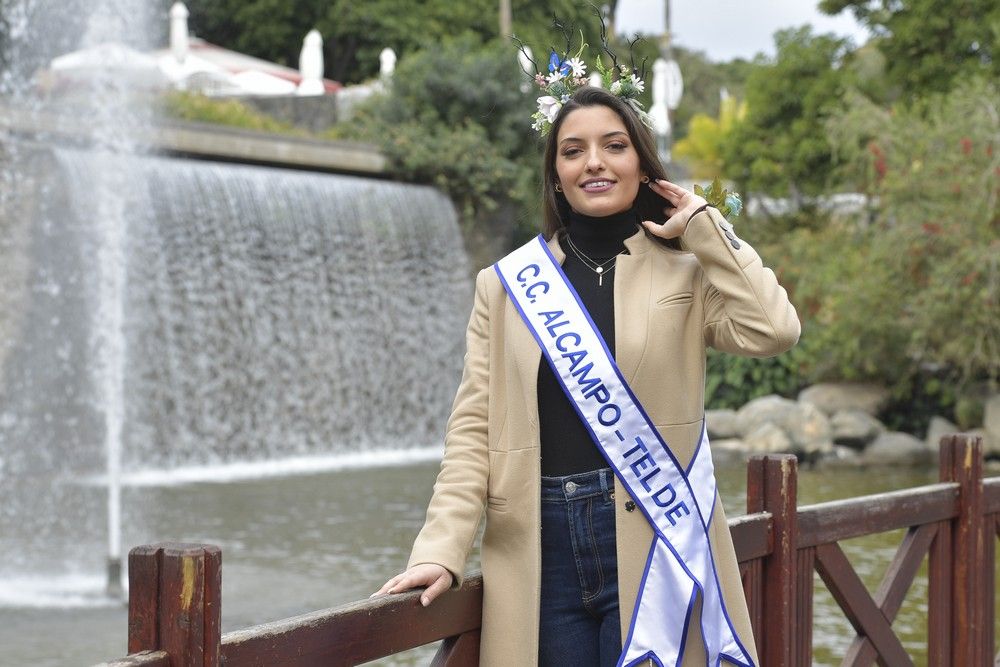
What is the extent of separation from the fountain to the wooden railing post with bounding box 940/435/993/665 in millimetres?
6333

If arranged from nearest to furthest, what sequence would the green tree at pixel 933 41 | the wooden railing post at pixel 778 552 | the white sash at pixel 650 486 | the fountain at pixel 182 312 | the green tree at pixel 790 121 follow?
the white sash at pixel 650 486 → the wooden railing post at pixel 778 552 → the fountain at pixel 182 312 → the green tree at pixel 933 41 → the green tree at pixel 790 121

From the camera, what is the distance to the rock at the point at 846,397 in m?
17.6

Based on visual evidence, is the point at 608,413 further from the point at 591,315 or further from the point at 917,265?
the point at 917,265

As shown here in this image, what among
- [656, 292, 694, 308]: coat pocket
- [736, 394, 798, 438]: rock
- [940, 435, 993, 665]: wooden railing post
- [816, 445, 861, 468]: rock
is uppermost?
[656, 292, 694, 308]: coat pocket

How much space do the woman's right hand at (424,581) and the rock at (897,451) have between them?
13.4m

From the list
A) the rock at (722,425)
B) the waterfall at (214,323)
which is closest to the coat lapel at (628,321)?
the waterfall at (214,323)

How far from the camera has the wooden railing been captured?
192cm

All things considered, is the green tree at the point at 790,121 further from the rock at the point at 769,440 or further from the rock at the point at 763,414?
the rock at the point at 769,440

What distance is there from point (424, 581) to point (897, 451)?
1380 centimetres

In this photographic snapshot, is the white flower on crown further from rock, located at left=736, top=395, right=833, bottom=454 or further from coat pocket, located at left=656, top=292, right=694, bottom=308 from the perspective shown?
rock, located at left=736, top=395, right=833, bottom=454

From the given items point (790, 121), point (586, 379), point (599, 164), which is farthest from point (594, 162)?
point (790, 121)

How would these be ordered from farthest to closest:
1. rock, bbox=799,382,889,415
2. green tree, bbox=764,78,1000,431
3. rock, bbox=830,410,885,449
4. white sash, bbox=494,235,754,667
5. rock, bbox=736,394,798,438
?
rock, bbox=799,382,889,415
rock, bbox=736,394,798,438
rock, bbox=830,410,885,449
green tree, bbox=764,78,1000,431
white sash, bbox=494,235,754,667

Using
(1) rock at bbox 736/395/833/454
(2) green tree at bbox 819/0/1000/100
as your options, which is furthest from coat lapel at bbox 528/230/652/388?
(2) green tree at bbox 819/0/1000/100

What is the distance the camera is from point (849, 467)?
1495 cm
